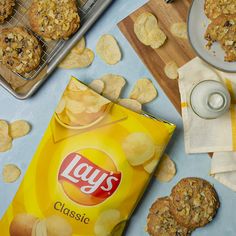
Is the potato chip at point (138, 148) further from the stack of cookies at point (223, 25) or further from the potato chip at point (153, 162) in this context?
the stack of cookies at point (223, 25)

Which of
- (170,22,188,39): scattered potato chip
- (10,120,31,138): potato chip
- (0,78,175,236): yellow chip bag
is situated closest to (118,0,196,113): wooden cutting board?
(170,22,188,39): scattered potato chip

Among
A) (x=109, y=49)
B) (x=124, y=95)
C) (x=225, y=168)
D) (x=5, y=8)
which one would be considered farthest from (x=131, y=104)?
(x=5, y=8)

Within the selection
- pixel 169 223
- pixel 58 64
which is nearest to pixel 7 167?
pixel 58 64

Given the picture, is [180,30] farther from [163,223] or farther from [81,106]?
[163,223]

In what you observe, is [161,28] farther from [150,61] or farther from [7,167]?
[7,167]

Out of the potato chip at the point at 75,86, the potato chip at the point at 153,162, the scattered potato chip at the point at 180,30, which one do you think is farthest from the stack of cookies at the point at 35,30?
the potato chip at the point at 153,162

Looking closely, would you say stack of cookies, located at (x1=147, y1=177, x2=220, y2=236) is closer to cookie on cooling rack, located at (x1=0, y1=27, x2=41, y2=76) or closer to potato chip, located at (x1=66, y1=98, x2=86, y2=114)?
potato chip, located at (x1=66, y1=98, x2=86, y2=114)
